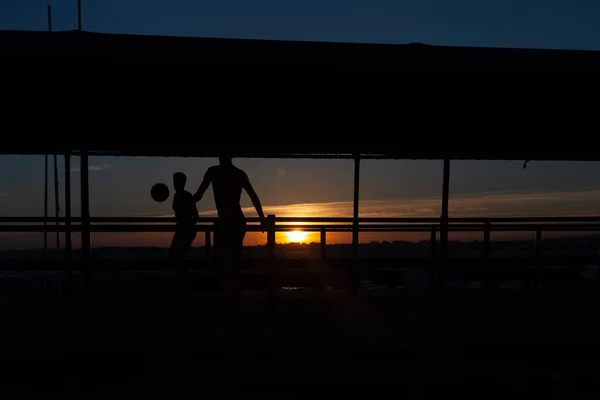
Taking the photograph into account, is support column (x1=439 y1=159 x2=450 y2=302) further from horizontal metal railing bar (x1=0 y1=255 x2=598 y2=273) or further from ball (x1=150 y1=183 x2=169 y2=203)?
ball (x1=150 y1=183 x2=169 y2=203)

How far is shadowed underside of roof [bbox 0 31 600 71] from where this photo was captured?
134 inches

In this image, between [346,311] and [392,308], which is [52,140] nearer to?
[346,311]

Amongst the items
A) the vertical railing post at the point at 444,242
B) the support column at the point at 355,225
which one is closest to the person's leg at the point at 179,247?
the support column at the point at 355,225

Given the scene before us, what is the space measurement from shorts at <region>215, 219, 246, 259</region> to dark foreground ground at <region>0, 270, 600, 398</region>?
0.62 m

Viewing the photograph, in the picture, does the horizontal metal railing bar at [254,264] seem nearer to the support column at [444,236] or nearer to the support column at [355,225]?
the support column at [444,236]

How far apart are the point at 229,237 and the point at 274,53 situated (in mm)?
1853

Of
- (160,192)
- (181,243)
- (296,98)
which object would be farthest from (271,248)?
(160,192)

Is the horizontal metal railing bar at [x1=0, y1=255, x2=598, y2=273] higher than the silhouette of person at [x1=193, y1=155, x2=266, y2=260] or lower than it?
lower

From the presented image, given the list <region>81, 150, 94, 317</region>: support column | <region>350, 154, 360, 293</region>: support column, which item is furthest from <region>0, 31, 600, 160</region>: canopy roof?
<region>350, 154, 360, 293</region>: support column

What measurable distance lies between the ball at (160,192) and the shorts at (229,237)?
176cm

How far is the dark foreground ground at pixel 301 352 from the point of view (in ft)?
10.2

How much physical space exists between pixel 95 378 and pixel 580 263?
4.86 m

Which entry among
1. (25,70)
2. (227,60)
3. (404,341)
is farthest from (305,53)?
(404,341)

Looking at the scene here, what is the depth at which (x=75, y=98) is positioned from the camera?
12.3 ft
